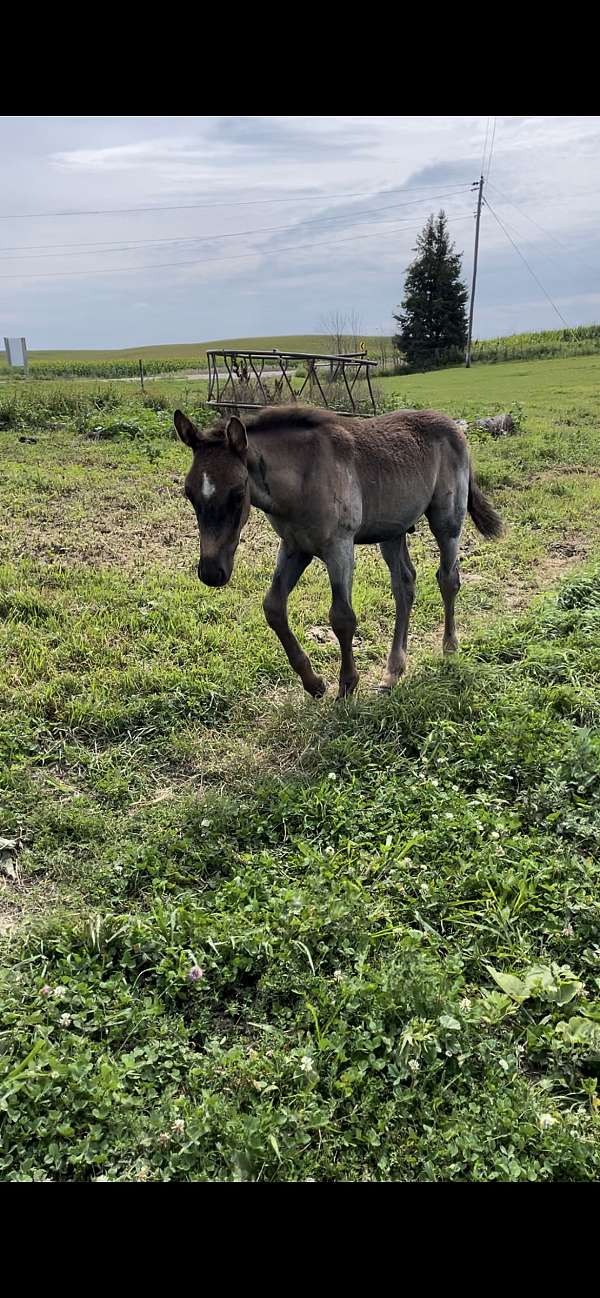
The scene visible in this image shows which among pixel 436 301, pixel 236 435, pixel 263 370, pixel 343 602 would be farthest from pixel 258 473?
pixel 436 301

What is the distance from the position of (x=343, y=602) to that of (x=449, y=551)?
1471 millimetres

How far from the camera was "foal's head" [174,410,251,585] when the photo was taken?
171 inches

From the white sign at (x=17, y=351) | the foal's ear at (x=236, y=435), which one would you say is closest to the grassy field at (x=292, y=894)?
the foal's ear at (x=236, y=435)

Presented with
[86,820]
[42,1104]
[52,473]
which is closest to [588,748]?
[86,820]

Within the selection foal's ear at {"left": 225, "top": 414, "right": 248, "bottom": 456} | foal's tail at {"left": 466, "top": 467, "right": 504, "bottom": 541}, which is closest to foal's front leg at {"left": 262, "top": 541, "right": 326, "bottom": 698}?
foal's ear at {"left": 225, "top": 414, "right": 248, "bottom": 456}

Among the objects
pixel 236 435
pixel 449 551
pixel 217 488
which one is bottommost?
pixel 449 551

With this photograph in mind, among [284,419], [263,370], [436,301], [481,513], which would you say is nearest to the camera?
[284,419]

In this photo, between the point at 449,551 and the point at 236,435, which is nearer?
the point at 236,435

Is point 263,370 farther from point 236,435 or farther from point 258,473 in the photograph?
point 236,435

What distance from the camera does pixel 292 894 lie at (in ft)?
11.2

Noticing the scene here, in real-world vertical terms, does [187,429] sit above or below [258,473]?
above

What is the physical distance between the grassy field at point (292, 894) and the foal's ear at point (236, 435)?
1.78 metres

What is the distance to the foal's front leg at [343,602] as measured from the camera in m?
5.15

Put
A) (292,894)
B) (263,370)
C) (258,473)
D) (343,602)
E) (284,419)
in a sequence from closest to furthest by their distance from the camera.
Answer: (292,894), (258,473), (284,419), (343,602), (263,370)
